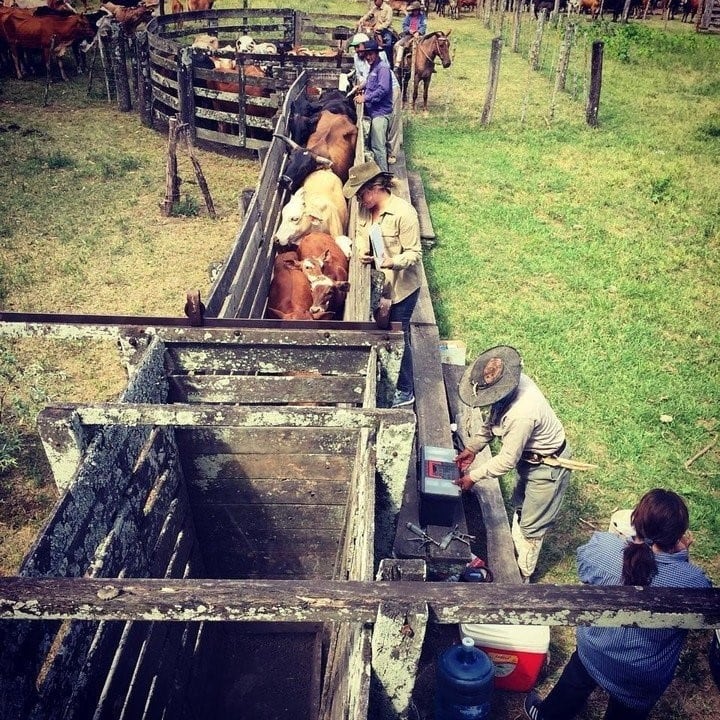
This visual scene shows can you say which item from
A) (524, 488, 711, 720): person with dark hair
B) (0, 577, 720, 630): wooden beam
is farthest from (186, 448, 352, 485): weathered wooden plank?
(0, 577, 720, 630): wooden beam

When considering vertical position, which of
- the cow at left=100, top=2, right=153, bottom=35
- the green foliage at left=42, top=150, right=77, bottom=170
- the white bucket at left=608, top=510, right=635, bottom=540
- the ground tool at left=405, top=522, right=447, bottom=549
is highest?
the cow at left=100, top=2, right=153, bottom=35

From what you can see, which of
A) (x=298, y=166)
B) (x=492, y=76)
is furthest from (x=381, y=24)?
(x=298, y=166)

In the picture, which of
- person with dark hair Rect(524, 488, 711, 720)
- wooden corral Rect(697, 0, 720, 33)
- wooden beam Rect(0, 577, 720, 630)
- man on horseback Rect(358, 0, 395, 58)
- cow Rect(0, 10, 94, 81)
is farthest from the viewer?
wooden corral Rect(697, 0, 720, 33)

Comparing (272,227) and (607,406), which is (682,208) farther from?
(272,227)

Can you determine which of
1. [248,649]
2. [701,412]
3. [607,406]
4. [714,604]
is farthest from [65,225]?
[714,604]

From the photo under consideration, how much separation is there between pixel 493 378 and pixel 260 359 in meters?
1.54

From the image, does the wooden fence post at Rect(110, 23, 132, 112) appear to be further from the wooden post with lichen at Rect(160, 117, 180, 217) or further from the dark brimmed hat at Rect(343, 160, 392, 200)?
the dark brimmed hat at Rect(343, 160, 392, 200)

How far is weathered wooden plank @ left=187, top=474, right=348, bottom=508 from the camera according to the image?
4.16m

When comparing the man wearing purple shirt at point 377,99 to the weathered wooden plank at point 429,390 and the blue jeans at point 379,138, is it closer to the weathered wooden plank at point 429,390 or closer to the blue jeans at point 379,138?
the blue jeans at point 379,138

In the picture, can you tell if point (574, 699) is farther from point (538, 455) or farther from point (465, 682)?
point (538, 455)

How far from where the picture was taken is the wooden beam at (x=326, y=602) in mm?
1837

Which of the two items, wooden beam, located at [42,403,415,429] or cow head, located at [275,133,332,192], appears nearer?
wooden beam, located at [42,403,415,429]

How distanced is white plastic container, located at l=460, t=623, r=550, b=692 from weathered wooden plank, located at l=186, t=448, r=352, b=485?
1299 millimetres

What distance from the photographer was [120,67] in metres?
14.1
